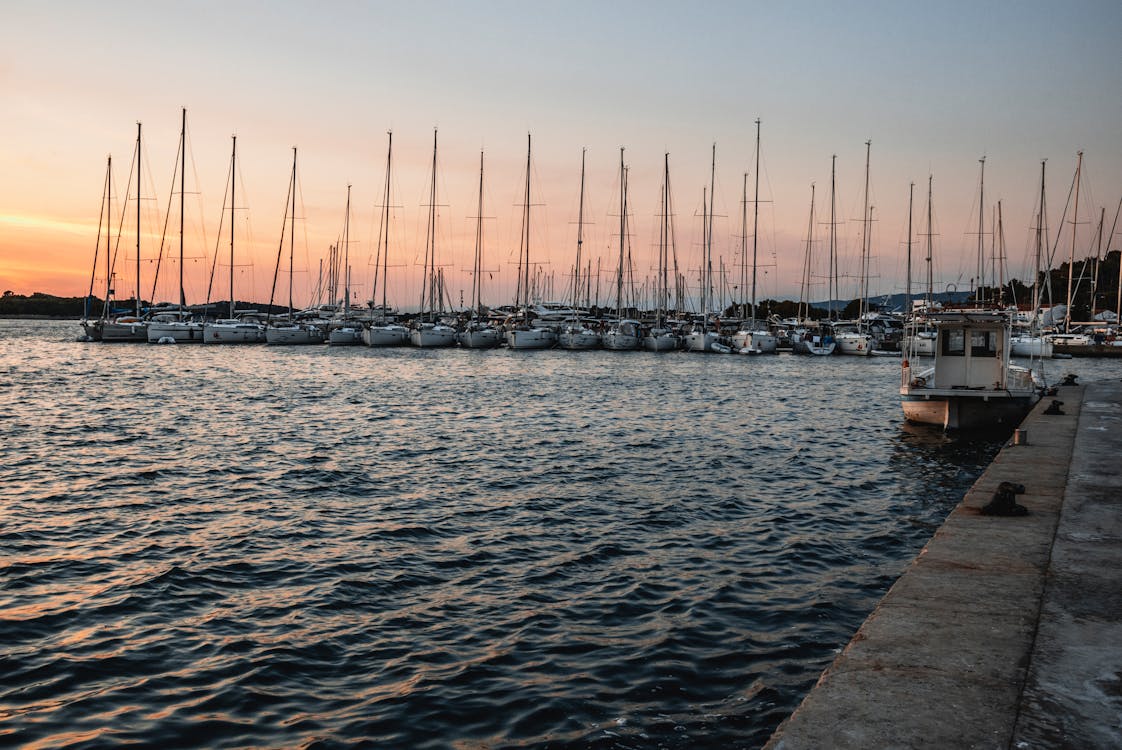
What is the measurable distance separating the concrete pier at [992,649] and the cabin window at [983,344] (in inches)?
626

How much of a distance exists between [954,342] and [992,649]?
22451 mm

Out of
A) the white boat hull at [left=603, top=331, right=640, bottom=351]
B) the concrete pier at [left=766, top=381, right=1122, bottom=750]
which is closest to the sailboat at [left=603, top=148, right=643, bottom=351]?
the white boat hull at [left=603, top=331, right=640, bottom=351]

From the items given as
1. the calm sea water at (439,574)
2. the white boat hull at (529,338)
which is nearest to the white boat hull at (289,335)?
the white boat hull at (529,338)

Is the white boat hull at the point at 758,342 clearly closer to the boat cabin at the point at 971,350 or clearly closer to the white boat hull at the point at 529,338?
the white boat hull at the point at 529,338

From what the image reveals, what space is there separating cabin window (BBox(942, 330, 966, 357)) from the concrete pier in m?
15.7

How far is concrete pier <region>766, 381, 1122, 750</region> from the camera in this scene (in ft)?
16.8

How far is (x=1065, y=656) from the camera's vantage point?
6285mm

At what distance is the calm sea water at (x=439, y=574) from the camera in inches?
295

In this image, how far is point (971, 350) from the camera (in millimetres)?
26766

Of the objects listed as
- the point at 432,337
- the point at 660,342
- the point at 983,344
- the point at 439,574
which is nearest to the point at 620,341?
the point at 660,342

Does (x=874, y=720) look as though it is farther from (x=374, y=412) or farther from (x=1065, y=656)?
(x=374, y=412)

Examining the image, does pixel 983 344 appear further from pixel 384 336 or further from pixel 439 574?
pixel 384 336

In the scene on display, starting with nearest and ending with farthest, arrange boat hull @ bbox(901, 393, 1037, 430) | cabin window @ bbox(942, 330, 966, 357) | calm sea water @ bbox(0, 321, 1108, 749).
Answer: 1. calm sea water @ bbox(0, 321, 1108, 749)
2. boat hull @ bbox(901, 393, 1037, 430)
3. cabin window @ bbox(942, 330, 966, 357)

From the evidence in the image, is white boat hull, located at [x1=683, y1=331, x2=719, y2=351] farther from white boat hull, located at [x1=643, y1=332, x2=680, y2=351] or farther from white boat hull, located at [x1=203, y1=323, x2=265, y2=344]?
white boat hull, located at [x1=203, y1=323, x2=265, y2=344]
